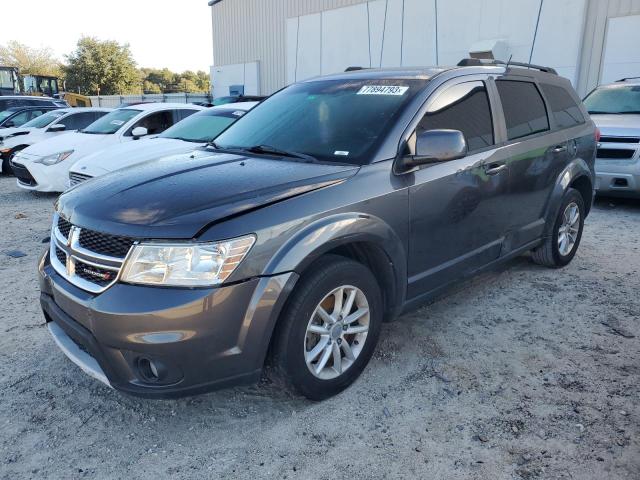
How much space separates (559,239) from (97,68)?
5310cm

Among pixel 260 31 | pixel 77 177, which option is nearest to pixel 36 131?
pixel 77 177

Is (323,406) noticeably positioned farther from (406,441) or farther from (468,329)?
(468,329)

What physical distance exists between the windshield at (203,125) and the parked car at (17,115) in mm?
6770

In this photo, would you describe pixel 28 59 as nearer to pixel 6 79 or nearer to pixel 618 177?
pixel 6 79

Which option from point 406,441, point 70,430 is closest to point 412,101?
point 406,441

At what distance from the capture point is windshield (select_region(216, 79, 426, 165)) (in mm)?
3137

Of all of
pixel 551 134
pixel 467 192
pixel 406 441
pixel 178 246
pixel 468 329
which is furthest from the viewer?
pixel 551 134

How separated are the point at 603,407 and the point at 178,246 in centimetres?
242

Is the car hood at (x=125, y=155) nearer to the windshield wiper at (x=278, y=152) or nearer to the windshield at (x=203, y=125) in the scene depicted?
the windshield at (x=203, y=125)

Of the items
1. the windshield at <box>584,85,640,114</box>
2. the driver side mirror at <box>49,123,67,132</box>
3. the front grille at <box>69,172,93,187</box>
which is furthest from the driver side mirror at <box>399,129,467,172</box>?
the driver side mirror at <box>49,123,67,132</box>

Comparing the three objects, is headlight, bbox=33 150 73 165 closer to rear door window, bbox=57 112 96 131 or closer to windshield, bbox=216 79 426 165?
rear door window, bbox=57 112 96 131

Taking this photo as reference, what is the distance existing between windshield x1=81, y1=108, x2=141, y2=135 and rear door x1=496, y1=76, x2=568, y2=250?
22.6 ft

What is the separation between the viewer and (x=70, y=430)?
8.80 feet

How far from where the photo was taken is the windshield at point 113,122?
8922 mm
